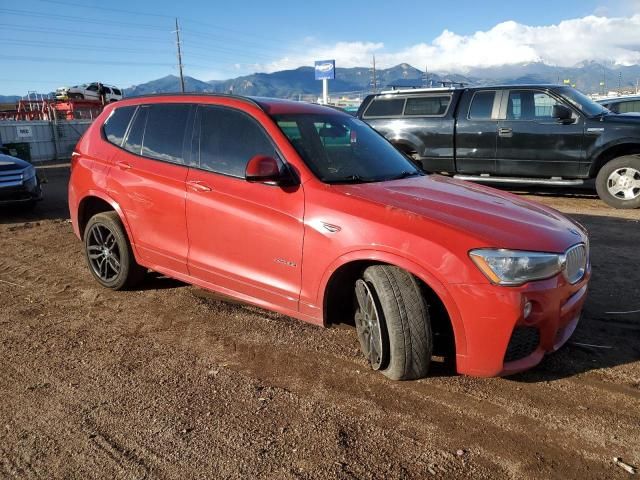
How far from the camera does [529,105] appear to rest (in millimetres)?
9125

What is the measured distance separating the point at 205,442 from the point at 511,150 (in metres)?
8.10

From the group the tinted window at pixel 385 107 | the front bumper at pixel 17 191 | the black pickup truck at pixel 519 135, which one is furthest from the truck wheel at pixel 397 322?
the tinted window at pixel 385 107

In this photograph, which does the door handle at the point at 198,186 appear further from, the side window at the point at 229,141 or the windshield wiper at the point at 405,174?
the windshield wiper at the point at 405,174

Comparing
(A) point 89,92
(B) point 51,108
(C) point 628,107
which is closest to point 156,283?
(C) point 628,107

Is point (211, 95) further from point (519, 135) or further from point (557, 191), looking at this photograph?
point (557, 191)

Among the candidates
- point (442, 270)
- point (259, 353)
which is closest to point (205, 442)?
point (259, 353)

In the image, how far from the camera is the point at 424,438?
8.71 feet

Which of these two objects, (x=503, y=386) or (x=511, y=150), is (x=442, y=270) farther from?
(x=511, y=150)

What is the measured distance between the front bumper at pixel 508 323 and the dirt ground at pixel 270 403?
273 millimetres

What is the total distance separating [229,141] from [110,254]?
1789 millimetres

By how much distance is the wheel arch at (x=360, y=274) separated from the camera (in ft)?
9.37

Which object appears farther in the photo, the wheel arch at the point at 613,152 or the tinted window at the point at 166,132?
the wheel arch at the point at 613,152

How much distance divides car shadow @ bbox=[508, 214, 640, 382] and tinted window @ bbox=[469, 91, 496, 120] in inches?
151

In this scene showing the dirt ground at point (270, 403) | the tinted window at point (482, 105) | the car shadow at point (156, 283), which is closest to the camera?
the dirt ground at point (270, 403)
